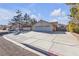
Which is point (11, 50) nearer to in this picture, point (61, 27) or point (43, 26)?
Answer: point (43, 26)

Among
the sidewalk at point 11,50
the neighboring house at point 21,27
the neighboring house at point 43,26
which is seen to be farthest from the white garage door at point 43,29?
the sidewalk at point 11,50

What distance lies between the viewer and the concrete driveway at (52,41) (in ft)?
11.6

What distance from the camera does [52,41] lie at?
147 inches

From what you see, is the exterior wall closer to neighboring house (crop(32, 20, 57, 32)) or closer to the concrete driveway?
neighboring house (crop(32, 20, 57, 32))

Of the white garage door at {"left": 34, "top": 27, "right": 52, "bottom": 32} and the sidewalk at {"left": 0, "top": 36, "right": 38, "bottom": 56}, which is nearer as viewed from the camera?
the sidewalk at {"left": 0, "top": 36, "right": 38, "bottom": 56}

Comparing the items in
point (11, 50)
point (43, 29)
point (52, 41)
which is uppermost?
point (43, 29)

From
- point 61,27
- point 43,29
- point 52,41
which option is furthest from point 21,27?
point 61,27

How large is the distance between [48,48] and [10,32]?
A: 0.91 metres

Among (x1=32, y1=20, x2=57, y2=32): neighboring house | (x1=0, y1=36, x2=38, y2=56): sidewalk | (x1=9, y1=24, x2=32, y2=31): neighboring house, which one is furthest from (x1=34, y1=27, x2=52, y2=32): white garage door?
(x1=0, y1=36, x2=38, y2=56): sidewalk

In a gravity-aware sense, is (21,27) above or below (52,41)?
above

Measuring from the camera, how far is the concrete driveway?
354cm

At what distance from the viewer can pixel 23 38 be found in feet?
12.4

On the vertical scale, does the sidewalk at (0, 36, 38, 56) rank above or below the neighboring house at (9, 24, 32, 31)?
below

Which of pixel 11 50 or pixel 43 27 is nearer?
pixel 11 50
